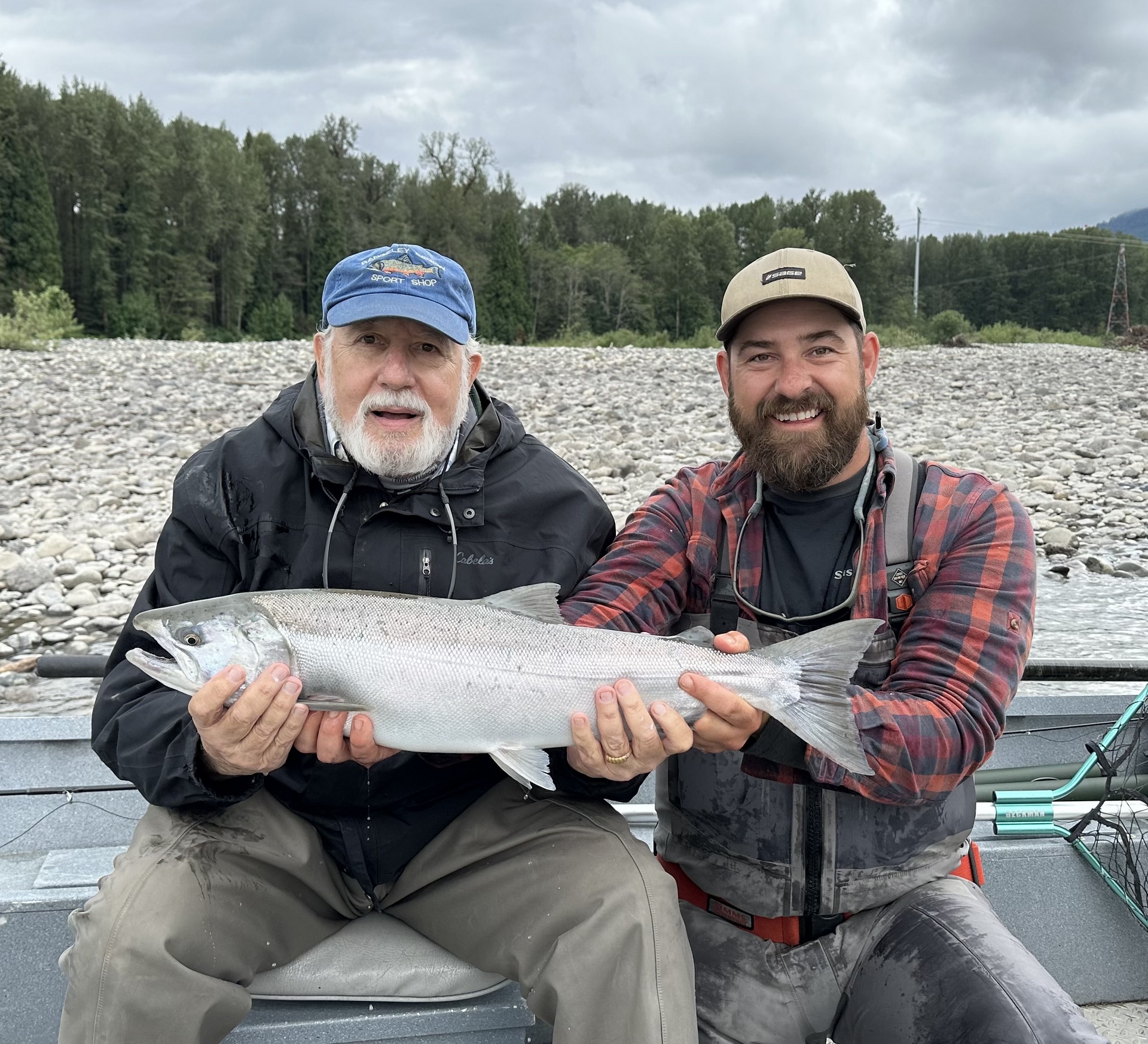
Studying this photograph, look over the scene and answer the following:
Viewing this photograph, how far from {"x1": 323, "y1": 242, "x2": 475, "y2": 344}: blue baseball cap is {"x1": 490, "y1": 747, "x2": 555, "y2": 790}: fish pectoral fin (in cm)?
140

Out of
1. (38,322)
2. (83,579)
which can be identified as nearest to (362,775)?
(83,579)

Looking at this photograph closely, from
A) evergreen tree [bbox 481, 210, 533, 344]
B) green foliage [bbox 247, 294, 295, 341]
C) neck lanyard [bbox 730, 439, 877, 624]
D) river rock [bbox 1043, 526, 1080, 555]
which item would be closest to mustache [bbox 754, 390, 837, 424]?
neck lanyard [bbox 730, 439, 877, 624]

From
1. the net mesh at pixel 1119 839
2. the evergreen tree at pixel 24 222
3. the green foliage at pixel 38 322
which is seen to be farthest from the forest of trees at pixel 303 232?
the net mesh at pixel 1119 839

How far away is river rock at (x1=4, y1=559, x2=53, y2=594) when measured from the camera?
9039mm

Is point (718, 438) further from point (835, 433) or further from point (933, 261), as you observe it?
point (933, 261)

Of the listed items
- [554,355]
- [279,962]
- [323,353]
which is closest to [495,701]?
[279,962]

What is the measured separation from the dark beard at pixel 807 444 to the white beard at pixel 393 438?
1020 mm

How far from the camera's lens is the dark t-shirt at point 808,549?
3.23m

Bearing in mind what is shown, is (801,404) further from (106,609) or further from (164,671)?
(106,609)

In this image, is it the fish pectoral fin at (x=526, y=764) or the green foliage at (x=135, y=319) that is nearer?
the fish pectoral fin at (x=526, y=764)

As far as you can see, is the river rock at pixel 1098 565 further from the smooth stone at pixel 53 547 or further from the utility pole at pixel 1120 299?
the utility pole at pixel 1120 299

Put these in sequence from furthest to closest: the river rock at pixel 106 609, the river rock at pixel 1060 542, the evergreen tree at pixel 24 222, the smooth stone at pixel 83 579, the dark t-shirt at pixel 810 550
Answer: the evergreen tree at pixel 24 222 → the river rock at pixel 1060 542 → the smooth stone at pixel 83 579 → the river rock at pixel 106 609 → the dark t-shirt at pixel 810 550

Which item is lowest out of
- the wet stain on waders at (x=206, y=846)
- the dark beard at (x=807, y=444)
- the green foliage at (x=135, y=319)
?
the wet stain on waders at (x=206, y=846)

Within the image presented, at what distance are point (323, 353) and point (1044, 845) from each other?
323 centimetres
